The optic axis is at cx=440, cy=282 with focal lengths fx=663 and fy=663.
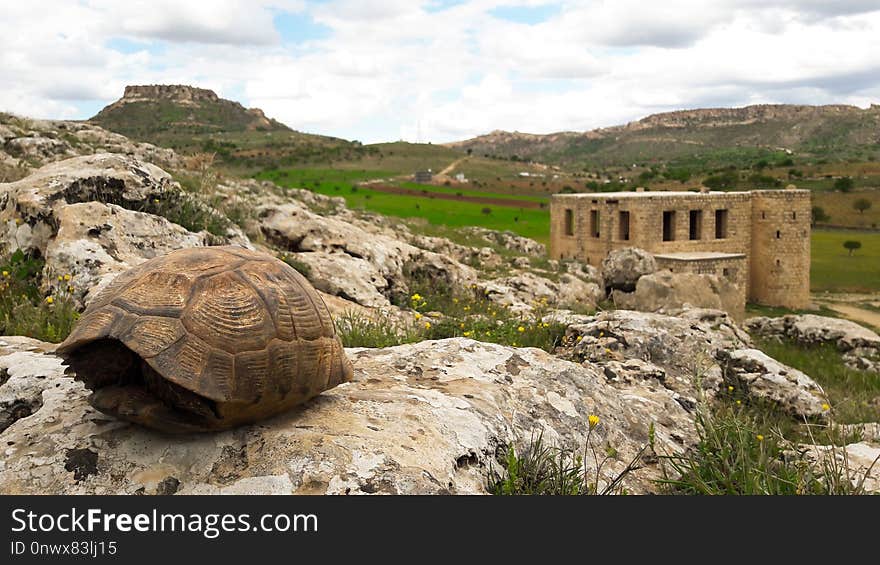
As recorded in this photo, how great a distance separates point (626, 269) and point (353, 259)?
14.1 m

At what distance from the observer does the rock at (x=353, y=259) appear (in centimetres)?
993

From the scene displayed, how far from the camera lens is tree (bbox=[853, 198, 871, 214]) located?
192 ft

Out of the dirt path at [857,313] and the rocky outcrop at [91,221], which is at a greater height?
the rocky outcrop at [91,221]

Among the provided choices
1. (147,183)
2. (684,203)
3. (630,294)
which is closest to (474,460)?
(147,183)

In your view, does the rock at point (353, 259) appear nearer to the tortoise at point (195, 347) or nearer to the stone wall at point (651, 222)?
the tortoise at point (195, 347)

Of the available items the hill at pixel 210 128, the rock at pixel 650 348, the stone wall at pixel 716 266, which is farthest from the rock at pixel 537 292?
the hill at pixel 210 128

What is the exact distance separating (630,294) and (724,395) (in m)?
15.2

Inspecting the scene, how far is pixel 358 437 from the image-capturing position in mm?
3471

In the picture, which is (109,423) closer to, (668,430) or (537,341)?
(668,430)

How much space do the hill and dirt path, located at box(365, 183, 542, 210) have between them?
59.3ft

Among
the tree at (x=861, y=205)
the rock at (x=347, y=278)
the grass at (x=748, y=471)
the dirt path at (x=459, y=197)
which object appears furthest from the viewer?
the dirt path at (x=459, y=197)

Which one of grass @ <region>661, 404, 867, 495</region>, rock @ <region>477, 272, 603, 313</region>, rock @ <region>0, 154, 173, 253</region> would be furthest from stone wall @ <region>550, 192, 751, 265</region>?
grass @ <region>661, 404, 867, 495</region>

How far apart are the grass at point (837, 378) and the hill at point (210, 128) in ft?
202

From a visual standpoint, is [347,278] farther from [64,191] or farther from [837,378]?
[837,378]
